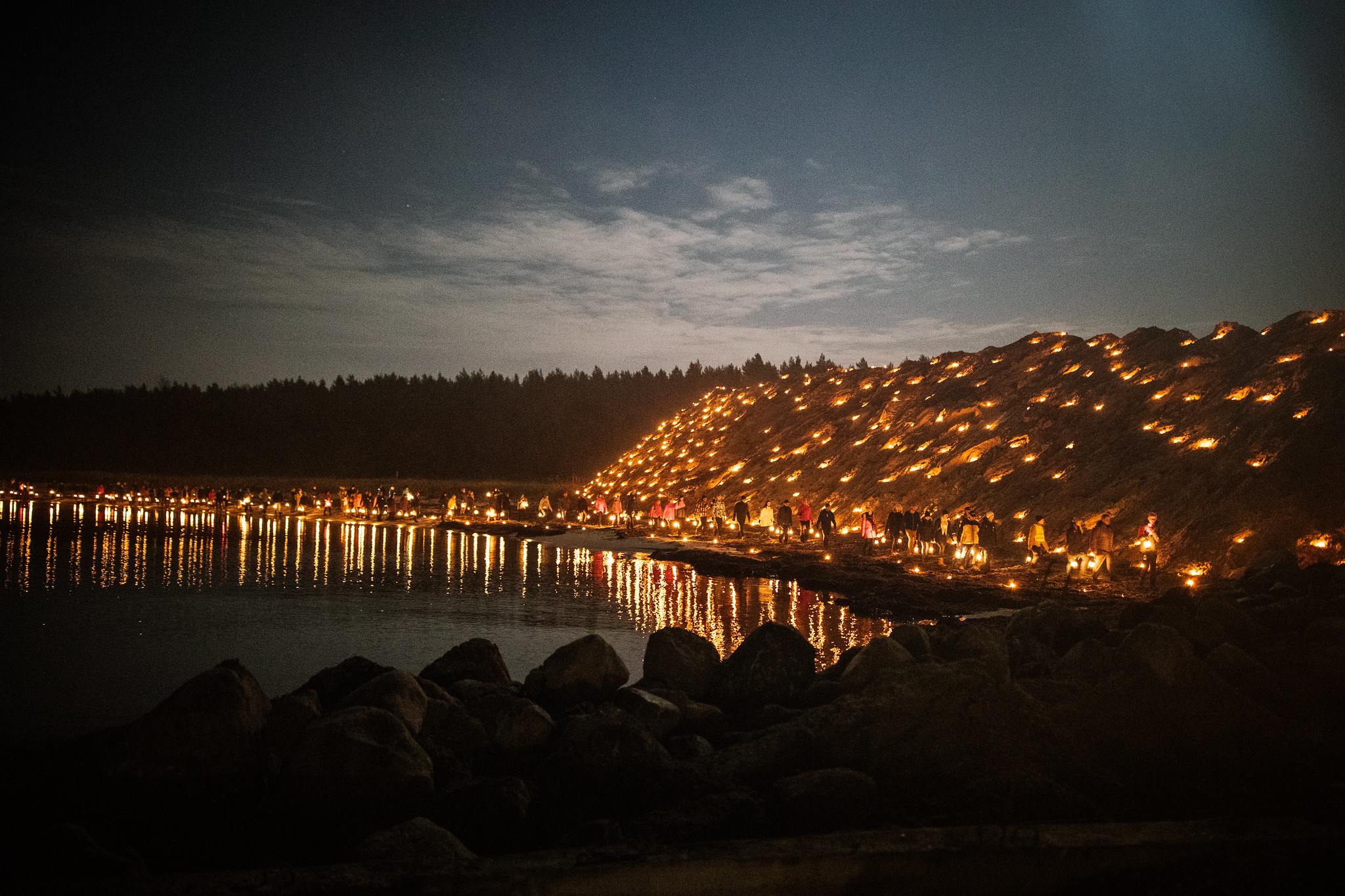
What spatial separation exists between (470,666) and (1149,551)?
18328 mm

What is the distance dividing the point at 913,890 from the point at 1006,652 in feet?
22.3

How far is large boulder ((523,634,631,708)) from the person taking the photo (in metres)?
10.9

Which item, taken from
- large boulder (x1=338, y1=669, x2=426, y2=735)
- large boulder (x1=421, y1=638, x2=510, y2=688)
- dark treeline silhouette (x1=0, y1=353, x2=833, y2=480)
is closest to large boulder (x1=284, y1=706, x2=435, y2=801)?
large boulder (x1=338, y1=669, x2=426, y2=735)

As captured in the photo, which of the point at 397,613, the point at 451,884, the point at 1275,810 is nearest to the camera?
the point at 451,884

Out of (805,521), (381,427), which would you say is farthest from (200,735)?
(381,427)

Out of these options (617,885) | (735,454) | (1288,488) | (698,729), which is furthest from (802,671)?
(735,454)

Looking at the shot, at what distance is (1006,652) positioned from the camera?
11.5 metres

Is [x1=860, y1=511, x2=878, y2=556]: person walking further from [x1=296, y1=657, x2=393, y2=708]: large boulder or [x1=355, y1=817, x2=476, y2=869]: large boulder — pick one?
[x1=355, y1=817, x2=476, y2=869]: large boulder

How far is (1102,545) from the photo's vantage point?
23.2 metres

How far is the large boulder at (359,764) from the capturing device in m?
7.60

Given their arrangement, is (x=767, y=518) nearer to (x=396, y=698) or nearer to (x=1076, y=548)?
→ (x=1076, y=548)

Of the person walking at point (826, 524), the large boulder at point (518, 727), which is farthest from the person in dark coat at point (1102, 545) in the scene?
Answer: the large boulder at point (518, 727)

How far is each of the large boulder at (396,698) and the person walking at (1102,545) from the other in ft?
63.4

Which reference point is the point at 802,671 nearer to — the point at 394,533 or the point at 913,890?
the point at 913,890
